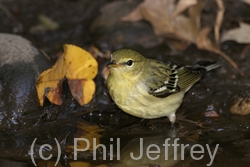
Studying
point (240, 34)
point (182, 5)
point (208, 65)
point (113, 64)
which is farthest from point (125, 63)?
point (240, 34)

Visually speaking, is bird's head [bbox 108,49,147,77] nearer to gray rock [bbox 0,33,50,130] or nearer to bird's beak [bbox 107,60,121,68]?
bird's beak [bbox 107,60,121,68]

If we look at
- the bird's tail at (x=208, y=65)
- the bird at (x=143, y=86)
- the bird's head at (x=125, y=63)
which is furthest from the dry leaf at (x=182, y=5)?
the bird's head at (x=125, y=63)

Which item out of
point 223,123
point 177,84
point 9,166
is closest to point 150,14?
point 177,84

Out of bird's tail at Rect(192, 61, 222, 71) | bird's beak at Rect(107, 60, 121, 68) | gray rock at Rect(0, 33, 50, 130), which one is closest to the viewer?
bird's beak at Rect(107, 60, 121, 68)

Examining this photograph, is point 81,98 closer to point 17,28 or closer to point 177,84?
point 177,84

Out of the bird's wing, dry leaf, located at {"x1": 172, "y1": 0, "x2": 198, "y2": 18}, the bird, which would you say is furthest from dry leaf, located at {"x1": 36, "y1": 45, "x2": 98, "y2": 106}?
dry leaf, located at {"x1": 172, "y1": 0, "x2": 198, "y2": 18}

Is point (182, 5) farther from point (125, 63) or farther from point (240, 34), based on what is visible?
point (125, 63)
